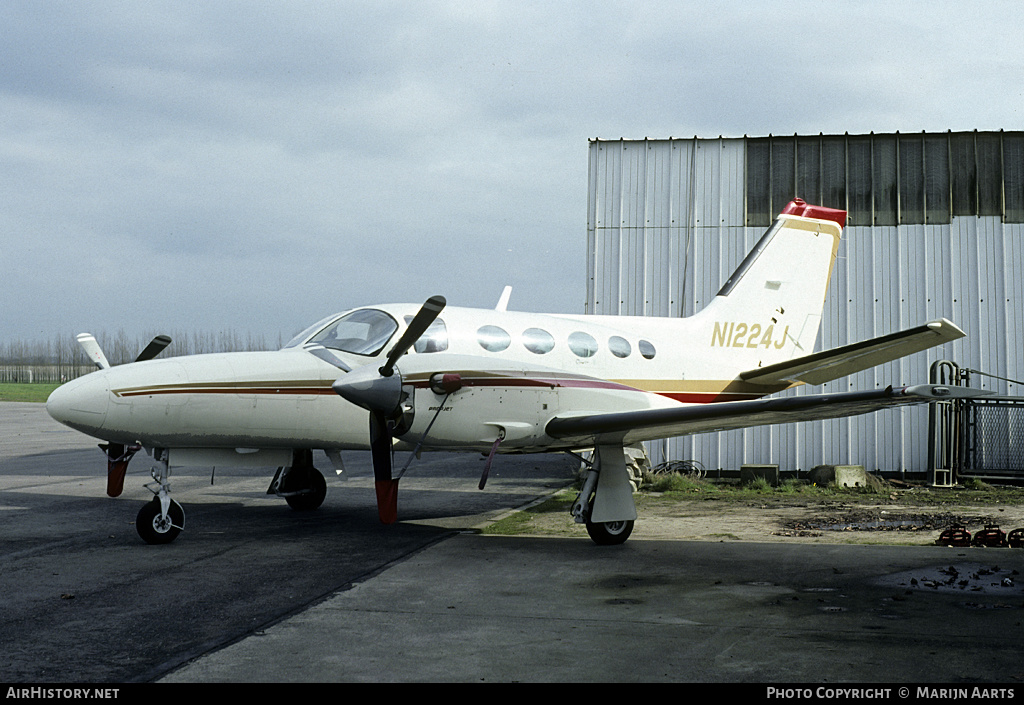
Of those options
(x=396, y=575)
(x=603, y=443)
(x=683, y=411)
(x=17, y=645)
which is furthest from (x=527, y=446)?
(x=17, y=645)

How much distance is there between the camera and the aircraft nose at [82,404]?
970 centimetres

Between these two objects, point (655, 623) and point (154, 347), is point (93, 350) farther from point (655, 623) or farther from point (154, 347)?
point (655, 623)

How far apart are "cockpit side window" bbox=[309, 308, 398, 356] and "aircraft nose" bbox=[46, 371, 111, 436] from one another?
103 inches

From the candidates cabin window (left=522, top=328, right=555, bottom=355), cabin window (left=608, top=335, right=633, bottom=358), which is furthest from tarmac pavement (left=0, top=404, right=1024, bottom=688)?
cabin window (left=608, top=335, right=633, bottom=358)

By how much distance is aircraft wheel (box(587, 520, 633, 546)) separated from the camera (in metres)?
10.5

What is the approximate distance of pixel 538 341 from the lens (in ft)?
39.4

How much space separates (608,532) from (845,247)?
39.3ft

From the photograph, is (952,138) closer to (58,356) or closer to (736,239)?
(736,239)

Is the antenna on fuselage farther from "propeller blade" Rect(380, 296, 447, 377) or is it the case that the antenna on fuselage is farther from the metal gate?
the metal gate

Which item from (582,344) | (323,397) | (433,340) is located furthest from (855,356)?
(323,397)

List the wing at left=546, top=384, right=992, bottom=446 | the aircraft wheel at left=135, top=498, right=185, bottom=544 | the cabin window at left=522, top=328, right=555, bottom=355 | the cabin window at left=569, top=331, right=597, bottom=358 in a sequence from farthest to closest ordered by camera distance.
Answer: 1. the cabin window at left=569, top=331, right=597, bottom=358
2. the cabin window at left=522, top=328, right=555, bottom=355
3. the aircraft wheel at left=135, top=498, right=185, bottom=544
4. the wing at left=546, top=384, right=992, bottom=446

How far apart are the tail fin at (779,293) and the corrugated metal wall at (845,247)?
3611 millimetres
